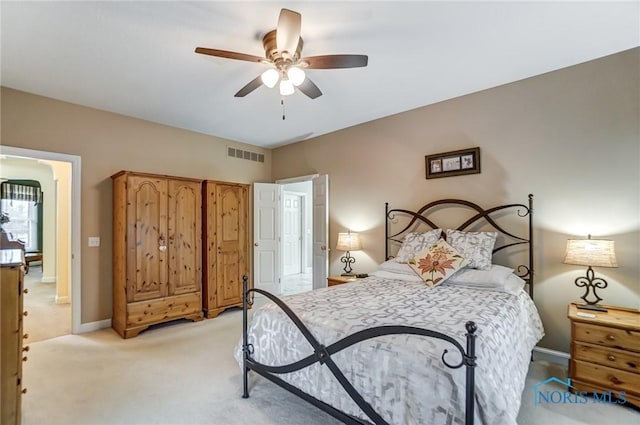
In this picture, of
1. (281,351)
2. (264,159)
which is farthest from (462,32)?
(264,159)

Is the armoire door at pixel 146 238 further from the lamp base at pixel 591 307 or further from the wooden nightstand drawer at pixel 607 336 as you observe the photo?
the lamp base at pixel 591 307

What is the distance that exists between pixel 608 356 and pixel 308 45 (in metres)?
3.46

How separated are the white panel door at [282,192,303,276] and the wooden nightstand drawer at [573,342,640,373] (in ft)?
21.2

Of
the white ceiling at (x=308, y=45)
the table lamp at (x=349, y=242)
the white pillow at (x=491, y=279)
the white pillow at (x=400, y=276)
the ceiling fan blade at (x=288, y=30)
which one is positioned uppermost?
the white ceiling at (x=308, y=45)

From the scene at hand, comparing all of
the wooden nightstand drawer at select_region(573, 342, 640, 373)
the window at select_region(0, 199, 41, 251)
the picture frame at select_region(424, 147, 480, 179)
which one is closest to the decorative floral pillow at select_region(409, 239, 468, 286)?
the picture frame at select_region(424, 147, 480, 179)

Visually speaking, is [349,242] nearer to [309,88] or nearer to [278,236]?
[278,236]

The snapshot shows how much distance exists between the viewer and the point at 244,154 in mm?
5758

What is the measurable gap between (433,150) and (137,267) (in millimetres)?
4092

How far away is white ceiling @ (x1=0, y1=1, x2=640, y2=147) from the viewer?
86.3 inches

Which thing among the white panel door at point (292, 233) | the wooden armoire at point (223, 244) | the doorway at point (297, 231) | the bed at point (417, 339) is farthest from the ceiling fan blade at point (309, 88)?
the white panel door at point (292, 233)

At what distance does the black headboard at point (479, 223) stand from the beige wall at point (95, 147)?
11.2ft

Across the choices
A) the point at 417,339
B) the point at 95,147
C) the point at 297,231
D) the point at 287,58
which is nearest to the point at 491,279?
the point at 417,339

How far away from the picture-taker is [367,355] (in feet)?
5.56

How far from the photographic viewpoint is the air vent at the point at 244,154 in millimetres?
5533
